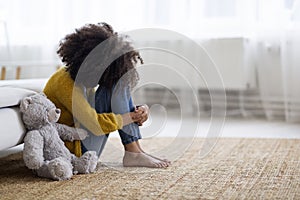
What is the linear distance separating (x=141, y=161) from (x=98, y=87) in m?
0.31

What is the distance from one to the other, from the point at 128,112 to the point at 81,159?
0.77 ft

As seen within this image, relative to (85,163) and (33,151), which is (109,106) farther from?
(33,151)

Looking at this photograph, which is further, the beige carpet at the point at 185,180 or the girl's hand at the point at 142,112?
the girl's hand at the point at 142,112

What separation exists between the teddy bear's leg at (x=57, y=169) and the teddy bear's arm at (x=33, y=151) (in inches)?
1.0

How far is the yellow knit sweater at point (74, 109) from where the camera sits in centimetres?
181

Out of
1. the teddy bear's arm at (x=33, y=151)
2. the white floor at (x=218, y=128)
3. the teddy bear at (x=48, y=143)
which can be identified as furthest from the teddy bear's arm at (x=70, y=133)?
the white floor at (x=218, y=128)

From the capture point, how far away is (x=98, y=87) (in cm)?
192

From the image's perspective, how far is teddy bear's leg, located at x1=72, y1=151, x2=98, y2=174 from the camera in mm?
1843

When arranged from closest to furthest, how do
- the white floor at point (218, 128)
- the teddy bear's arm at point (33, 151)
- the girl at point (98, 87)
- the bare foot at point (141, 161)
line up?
1. the teddy bear's arm at point (33, 151)
2. the girl at point (98, 87)
3. the bare foot at point (141, 161)
4. the white floor at point (218, 128)

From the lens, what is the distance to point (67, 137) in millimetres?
1869

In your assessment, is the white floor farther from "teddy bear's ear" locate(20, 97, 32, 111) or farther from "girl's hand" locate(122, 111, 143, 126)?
"teddy bear's ear" locate(20, 97, 32, 111)

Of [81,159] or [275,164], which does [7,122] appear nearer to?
[81,159]

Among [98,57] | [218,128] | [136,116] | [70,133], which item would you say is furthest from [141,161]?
[218,128]

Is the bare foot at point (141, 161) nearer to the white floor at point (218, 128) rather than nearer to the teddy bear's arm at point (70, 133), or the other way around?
the teddy bear's arm at point (70, 133)
